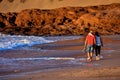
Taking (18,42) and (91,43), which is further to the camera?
(18,42)

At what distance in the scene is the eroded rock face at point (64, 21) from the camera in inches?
2212

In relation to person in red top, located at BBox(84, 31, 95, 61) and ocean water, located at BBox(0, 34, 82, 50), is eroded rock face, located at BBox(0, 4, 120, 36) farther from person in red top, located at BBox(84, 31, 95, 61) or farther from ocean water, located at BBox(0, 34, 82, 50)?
person in red top, located at BBox(84, 31, 95, 61)

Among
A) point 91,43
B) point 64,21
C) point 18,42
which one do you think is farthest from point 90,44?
point 64,21

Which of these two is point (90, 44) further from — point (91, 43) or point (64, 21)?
point (64, 21)

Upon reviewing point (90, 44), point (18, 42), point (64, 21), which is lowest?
point (64, 21)

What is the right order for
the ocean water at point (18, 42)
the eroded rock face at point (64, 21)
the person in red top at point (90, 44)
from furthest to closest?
the eroded rock face at point (64, 21) < the ocean water at point (18, 42) < the person in red top at point (90, 44)

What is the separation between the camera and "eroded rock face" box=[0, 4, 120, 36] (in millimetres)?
56188

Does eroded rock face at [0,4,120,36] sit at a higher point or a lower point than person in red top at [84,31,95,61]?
lower

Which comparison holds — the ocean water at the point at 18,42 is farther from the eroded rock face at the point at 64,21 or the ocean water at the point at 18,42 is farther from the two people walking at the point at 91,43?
the eroded rock face at the point at 64,21

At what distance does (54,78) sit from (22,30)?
1728 inches

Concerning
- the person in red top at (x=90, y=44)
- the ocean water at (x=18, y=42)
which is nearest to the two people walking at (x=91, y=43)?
the person in red top at (x=90, y=44)

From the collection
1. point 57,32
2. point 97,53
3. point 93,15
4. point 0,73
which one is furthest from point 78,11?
point 0,73

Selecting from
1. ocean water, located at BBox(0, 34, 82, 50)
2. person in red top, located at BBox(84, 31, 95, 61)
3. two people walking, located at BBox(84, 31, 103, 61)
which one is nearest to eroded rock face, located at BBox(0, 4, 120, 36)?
ocean water, located at BBox(0, 34, 82, 50)

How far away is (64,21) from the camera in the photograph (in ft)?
202
